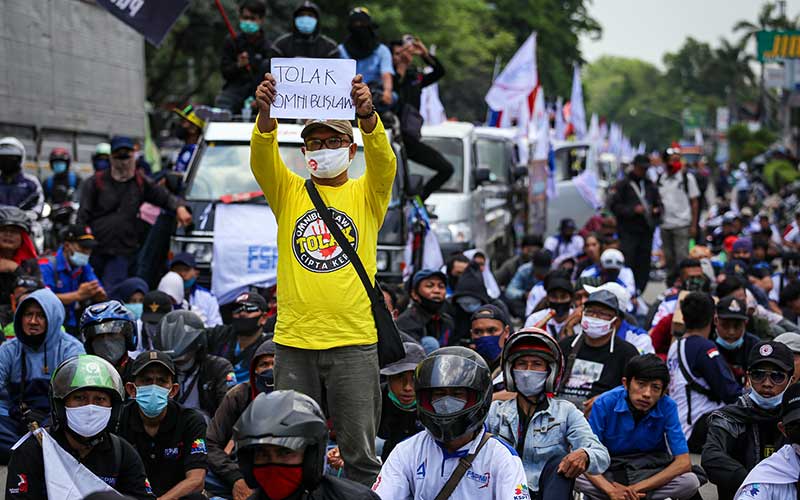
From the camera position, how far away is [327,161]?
5.95m

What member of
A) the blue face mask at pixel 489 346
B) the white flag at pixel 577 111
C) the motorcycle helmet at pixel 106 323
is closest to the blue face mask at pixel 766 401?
the blue face mask at pixel 489 346

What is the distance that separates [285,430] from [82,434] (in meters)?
2.13

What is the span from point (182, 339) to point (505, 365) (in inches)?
94.2

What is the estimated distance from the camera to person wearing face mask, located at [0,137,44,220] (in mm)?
12359

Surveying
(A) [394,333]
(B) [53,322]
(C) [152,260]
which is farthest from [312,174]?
(C) [152,260]

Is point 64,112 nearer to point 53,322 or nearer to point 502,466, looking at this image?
point 53,322

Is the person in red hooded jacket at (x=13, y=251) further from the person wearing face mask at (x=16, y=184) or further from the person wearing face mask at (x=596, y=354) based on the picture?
the person wearing face mask at (x=596, y=354)

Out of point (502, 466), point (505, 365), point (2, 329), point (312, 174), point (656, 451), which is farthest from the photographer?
point (2, 329)

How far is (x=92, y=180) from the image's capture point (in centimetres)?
1212

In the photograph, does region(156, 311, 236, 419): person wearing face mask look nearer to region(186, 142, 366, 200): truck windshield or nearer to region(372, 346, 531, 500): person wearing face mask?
region(372, 346, 531, 500): person wearing face mask

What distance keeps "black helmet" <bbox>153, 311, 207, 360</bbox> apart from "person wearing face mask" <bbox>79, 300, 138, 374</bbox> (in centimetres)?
23

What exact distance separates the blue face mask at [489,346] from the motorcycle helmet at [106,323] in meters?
2.62

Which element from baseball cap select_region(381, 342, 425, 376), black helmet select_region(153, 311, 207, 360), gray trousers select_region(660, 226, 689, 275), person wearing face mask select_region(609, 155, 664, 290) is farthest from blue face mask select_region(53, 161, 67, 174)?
baseball cap select_region(381, 342, 425, 376)

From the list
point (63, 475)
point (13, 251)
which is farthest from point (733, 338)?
point (13, 251)
